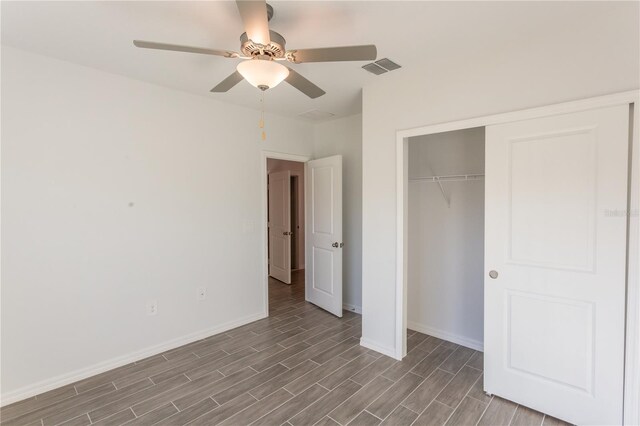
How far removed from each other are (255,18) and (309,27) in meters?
0.65

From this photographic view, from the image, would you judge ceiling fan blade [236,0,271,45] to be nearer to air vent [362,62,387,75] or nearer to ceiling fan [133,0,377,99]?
ceiling fan [133,0,377,99]

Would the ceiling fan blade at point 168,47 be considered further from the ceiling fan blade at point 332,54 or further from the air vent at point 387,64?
the air vent at point 387,64

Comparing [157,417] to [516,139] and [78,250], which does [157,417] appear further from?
[516,139]

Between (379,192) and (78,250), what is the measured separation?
275 centimetres

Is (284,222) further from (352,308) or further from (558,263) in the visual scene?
(558,263)

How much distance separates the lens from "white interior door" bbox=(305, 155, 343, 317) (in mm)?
4039

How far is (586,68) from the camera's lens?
196 cm

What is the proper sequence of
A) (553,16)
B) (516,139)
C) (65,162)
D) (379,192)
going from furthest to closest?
(379,192) → (65,162) → (516,139) → (553,16)

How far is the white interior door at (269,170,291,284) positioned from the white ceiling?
10.6 ft

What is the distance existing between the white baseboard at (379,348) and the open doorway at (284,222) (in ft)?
8.62

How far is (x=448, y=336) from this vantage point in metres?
3.35

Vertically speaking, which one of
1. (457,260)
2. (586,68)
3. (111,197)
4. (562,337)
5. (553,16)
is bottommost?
(562,337)

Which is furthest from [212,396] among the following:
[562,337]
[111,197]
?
[562,337]

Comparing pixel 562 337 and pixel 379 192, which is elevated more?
pixel 379 192
